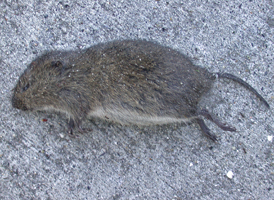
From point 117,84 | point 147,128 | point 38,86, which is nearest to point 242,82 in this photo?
point 147,128

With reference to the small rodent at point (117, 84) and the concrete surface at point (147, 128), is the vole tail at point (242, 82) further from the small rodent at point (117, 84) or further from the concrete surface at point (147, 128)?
the small rodent at point (117, 84)

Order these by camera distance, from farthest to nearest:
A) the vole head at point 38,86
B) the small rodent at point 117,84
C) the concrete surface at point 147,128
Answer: the concrete surface at point 147,128 → the vole head at point 38,86 → the small rodent at point 117,84

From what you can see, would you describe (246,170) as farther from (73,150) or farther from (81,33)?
(81,33)

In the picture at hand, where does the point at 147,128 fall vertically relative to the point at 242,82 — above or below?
below

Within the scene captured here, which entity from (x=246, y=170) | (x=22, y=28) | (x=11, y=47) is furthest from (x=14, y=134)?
(x=246, y=170)

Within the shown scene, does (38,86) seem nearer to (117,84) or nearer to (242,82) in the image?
(117,84)

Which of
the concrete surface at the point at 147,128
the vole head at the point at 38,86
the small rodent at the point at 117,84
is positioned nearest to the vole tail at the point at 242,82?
the concrete surface at the point at 147,128
